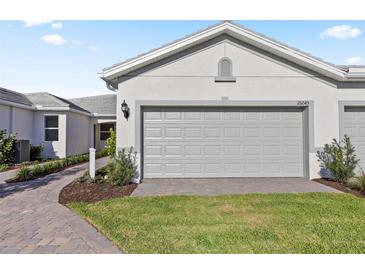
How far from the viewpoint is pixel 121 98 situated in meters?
7.85

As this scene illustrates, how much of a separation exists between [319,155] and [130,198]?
654 cm

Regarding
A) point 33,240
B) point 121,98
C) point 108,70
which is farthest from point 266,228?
point 108,70

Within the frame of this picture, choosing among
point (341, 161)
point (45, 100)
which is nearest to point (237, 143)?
point (341, 161)

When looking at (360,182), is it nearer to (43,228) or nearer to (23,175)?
(43,228)

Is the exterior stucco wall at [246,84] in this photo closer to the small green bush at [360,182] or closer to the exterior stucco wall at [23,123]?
the small green bush at [360,182]

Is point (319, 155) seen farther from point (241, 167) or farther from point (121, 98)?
point (121, 98)

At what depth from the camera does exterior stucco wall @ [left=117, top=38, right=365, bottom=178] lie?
798 centimetres

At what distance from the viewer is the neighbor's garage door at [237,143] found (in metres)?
8.23

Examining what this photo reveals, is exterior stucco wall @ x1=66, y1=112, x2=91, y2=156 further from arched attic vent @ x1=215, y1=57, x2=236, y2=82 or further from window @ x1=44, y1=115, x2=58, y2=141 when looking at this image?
arched attic vent @ x1=215, y1=57, x2=236, y2=82

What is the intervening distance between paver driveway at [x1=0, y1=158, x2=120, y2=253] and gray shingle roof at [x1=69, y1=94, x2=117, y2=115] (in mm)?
13633

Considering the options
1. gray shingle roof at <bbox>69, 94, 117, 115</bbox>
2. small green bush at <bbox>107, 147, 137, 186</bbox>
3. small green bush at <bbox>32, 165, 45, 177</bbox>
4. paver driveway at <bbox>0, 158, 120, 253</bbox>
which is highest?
gray shingle roof at <bbox>69, 94, 117, 115</bbox>

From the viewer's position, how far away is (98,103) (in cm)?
2103

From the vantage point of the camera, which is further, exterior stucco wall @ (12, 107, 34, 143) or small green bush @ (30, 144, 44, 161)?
small green bush @ (30, 144, 44, 161)

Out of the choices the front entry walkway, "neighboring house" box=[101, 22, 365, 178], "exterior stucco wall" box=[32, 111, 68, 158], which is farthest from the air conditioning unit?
the front entry walkway
